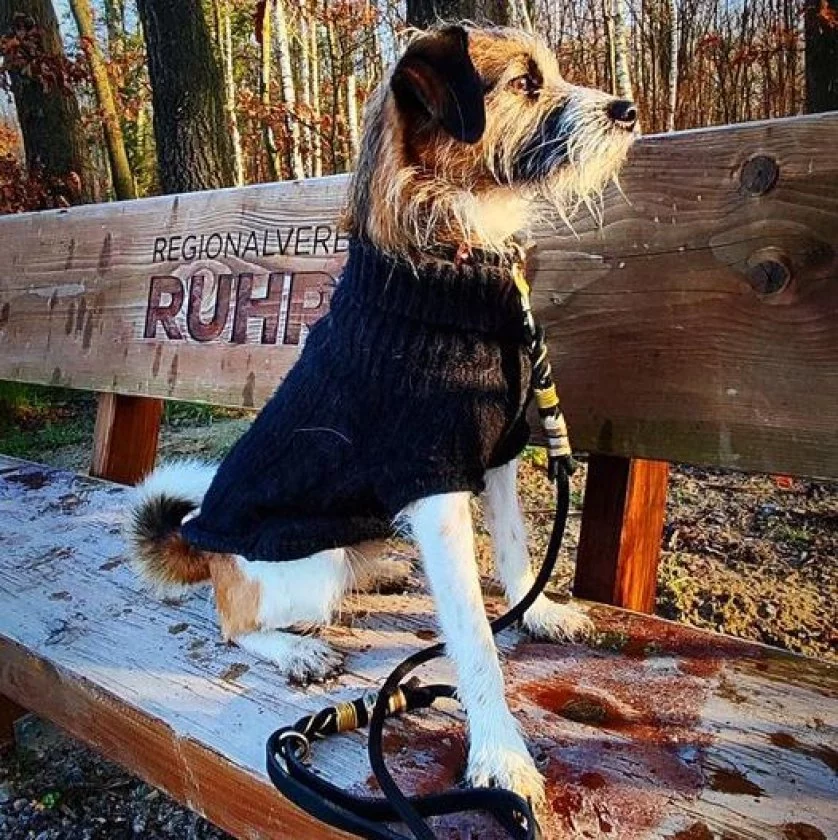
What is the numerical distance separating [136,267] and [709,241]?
68.6 inches

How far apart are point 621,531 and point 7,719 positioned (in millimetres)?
1646

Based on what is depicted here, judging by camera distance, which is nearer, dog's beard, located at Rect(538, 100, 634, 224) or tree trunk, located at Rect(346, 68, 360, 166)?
dog's beard, located at Rect(538, 100, 634, 224)

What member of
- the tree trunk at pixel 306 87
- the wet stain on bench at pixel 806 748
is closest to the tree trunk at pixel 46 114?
the tree trunk at pixel 306 87

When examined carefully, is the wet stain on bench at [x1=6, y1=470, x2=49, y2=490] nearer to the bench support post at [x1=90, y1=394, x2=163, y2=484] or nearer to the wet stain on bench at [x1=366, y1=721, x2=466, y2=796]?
the bench support post at [x1=90, y1=394, x2=163, y2=484]

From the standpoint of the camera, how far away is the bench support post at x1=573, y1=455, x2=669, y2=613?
1.66 meters

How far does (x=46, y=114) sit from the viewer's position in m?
5.49

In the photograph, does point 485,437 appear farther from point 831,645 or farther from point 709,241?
point 831,645

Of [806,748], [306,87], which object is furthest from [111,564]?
[306,87]

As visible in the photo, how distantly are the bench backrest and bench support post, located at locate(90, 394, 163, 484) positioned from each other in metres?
0.53

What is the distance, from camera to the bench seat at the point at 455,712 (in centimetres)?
107

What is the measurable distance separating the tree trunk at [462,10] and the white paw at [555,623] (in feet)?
6.56

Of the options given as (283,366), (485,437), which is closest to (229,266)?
(283,366)

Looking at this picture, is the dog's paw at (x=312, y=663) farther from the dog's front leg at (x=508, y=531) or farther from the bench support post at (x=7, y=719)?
the bench support post at (x=7, y=719)

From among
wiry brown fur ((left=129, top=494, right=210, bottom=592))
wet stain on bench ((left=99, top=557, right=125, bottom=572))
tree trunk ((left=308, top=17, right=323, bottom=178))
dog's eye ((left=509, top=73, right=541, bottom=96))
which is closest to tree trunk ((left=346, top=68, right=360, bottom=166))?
tree trunk ((left=308, top=17, right=323, bottom=178))
